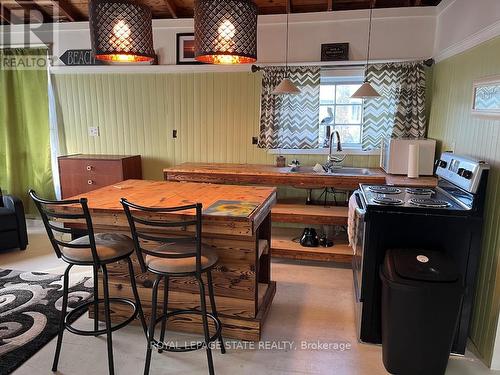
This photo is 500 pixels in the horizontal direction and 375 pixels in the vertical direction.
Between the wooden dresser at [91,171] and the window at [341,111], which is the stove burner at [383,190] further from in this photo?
the wooden dresser at [91,171]

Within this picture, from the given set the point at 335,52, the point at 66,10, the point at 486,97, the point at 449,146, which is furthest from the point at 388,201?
the point at 66,10

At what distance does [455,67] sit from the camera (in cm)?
313

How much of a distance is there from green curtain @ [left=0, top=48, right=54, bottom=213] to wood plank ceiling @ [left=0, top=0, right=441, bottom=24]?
1.33ft

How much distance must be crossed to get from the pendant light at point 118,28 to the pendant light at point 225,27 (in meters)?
0.32

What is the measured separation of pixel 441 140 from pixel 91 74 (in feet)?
13.4

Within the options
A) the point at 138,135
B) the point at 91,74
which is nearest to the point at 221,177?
the point at 138,135

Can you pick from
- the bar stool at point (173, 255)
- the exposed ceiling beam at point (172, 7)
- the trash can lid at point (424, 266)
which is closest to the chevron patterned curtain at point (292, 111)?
the exposed ceiling beam at point (172, 7)

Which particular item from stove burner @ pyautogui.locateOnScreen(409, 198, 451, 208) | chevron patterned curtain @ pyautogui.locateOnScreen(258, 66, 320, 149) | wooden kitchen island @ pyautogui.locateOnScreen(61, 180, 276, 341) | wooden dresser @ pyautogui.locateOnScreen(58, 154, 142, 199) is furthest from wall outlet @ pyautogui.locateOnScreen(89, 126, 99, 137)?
stove burner @ pyautogui.locateOnScreen(409, 198, 451, 208)

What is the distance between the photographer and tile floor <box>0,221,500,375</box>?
86.5 inches

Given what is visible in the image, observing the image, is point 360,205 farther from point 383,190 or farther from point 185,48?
point 185,48

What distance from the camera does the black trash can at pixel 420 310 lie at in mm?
2029

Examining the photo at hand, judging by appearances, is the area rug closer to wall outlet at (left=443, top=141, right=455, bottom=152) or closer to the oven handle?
the oven handle

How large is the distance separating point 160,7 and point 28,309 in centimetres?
335

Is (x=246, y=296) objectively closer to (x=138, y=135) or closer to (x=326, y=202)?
(x=326, y=202)
